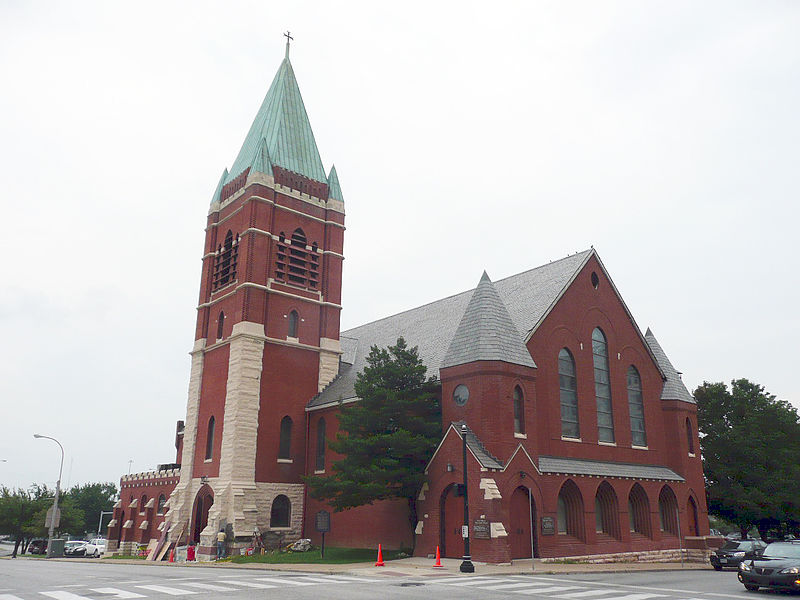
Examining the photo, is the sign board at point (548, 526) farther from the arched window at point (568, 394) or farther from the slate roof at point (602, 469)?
the arched window at point (568, 394)

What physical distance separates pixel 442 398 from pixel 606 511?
10.9m

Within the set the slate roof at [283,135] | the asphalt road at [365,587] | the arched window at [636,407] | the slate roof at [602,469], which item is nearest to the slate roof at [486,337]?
the slate roof at [602,469]

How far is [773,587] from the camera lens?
59.8 feet

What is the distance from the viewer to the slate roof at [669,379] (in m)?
40.8

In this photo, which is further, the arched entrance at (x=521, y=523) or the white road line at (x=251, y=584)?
the arched entrance at (x=521, y=523)

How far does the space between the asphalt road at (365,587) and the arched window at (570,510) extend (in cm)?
879

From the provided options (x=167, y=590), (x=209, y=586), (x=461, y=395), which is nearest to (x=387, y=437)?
(x=461, y=395)

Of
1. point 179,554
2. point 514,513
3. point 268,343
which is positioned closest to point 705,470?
point 514,513

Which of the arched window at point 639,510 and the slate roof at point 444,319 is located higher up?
the slate roof at point 444,319

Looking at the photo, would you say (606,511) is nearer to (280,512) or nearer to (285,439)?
(280,512)

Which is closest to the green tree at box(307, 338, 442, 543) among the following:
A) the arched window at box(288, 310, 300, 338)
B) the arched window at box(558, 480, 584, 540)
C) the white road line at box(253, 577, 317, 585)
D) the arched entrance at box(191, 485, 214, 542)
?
the arched window at box(558, 480, 584, 540)

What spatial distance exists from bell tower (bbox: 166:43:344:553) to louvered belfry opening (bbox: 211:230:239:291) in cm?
8

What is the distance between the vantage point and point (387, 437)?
1192 inches

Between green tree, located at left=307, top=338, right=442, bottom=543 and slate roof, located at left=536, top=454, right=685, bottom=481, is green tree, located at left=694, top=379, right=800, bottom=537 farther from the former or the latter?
green tree, located at left=307, top=338, right=442, bottom=543
